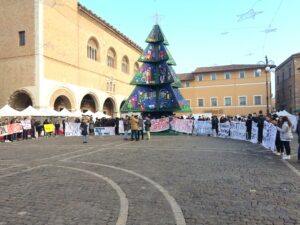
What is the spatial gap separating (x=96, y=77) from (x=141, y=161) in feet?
108

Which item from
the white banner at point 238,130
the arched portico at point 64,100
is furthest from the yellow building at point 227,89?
the white banner at point 238,130

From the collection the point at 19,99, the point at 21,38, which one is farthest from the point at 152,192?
the point at 19,99

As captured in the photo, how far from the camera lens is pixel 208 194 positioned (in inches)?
249

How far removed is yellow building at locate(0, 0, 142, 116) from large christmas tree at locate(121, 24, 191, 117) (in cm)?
1021

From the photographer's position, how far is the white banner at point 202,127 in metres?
25.0

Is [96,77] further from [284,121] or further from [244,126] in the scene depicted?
[284,121]

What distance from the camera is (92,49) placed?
4222 centimetres

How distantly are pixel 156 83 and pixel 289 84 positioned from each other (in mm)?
37001

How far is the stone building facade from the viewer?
168 ft

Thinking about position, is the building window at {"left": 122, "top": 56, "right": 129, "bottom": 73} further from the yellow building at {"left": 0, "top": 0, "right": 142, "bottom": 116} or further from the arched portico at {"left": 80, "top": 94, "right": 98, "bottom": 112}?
the arched portico at {"left": 80, "top": 94, "right": 98, "bottom": 112}

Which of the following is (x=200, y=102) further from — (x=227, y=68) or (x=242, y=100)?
(x=227, y=68)

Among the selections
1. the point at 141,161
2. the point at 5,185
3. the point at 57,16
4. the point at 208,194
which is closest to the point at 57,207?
the point at 5,185

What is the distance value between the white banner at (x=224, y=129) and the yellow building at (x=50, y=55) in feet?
59.5

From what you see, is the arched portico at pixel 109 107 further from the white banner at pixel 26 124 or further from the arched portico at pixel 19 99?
the white banner at pixel 26 124
